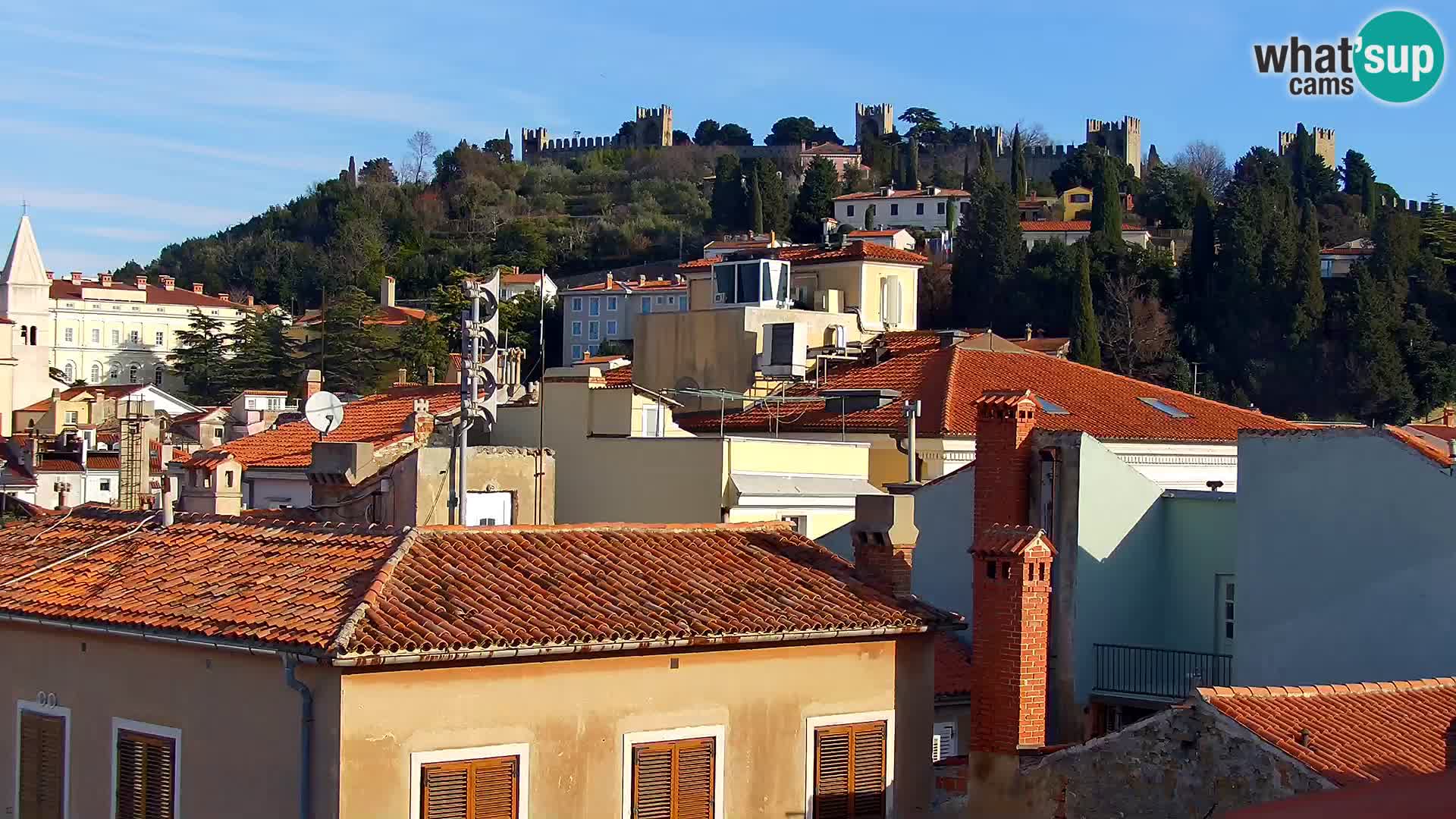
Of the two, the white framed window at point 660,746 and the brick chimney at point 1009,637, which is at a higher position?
the brick chimney at point 1009,637

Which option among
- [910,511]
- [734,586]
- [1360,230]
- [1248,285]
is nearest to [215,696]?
[734,586]

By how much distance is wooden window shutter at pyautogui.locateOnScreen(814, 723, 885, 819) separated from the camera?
1357 centimetres

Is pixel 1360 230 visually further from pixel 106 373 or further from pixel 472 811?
pixel 472 811

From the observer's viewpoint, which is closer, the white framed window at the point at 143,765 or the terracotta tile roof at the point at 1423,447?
the white framed window at the point at 143,765

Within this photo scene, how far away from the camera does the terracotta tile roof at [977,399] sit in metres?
27.2

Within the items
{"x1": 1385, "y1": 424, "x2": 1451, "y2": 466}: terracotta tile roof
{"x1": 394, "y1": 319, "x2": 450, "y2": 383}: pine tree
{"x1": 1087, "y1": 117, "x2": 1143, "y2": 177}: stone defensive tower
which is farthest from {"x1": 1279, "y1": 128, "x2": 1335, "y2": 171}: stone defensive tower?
{"x1": 1385, "y1": 424, "x2": 1451, "y2": 466}: terracotta tile roof

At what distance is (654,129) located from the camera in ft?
520

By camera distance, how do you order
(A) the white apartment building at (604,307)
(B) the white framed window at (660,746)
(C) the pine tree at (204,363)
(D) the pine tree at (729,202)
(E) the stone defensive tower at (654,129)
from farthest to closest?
1. (E) the stone defensive tower at (654,129)
2. (D) the pine tree at (729,202)
3. (A) the white apartment building at (604,307)
4. (C) the pine tree at (204,363)
5. (B) the white framed window at (660,746)

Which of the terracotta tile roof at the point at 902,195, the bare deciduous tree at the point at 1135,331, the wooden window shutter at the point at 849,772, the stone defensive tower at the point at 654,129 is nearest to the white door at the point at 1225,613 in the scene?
the wooden window shutter at the point at 849,772

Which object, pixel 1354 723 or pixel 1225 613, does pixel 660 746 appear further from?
pixel 1225 613

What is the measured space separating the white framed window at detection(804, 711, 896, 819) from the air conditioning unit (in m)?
16.8

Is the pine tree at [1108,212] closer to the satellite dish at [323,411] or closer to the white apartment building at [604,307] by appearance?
the white apartment building at [604,307]

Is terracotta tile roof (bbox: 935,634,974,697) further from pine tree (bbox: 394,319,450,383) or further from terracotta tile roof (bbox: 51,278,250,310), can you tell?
terracotta tile roof (bbox: 51,278,250,310)

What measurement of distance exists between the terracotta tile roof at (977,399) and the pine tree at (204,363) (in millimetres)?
57942
